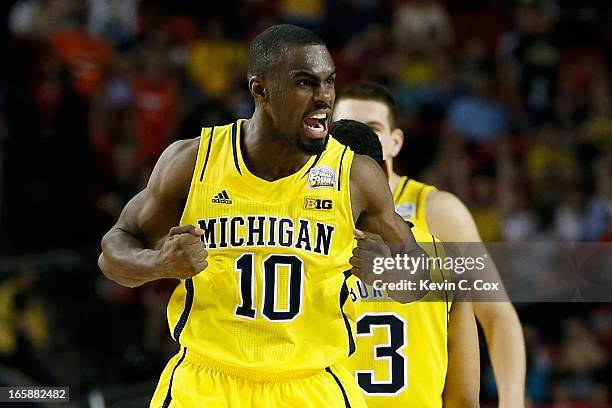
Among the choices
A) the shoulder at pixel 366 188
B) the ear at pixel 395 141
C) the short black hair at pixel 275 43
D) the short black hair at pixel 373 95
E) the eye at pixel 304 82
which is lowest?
the shoulder at pixel 366 188

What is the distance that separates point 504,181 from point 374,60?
8.45 ft

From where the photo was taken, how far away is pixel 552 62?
11.4 meters

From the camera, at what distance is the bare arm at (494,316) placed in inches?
185

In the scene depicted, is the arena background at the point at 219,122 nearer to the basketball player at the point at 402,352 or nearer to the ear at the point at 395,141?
the ear at the point at 395,141

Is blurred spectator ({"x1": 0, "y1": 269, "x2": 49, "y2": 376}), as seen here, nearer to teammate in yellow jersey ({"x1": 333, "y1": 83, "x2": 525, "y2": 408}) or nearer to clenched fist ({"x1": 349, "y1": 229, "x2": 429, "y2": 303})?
teammate in yellow jersey ({"x1": 333, "y1": 83, "x2": 525, "y2": 408})

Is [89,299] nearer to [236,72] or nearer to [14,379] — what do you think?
[14,379]

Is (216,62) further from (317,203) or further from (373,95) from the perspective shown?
(317,203)

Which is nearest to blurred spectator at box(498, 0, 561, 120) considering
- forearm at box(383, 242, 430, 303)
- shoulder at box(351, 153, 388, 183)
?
forearm at box(383, 242, 430, 303)

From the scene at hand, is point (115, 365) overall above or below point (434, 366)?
above

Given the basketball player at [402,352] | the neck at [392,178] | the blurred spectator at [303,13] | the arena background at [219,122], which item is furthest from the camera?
the blurred spectator at [303,13]

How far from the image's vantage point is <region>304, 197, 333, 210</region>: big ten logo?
12.4 feet

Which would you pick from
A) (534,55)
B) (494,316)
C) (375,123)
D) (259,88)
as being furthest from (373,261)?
(534,55)

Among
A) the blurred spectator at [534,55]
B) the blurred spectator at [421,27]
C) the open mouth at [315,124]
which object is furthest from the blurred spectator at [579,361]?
the open mouth at [315,124]

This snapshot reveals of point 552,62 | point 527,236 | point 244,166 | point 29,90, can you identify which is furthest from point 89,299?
point 552,62
